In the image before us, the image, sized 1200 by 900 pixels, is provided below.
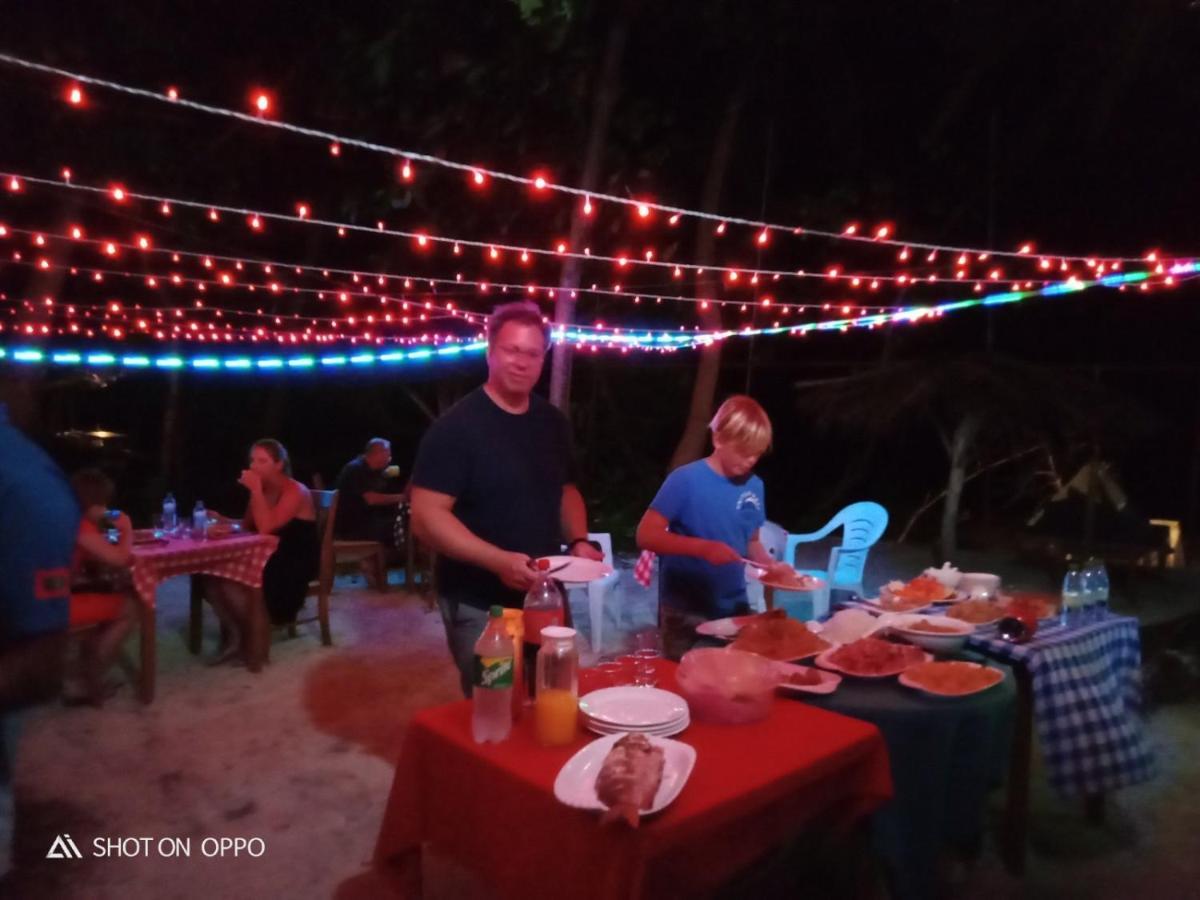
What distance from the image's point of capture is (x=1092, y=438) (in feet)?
21.5

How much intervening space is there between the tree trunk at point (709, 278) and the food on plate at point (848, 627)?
5.53 metres

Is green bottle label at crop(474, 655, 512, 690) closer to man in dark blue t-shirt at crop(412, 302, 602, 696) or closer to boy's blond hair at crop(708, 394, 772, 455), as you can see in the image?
man in dark blue t-shirt at crop(412, 302, 602, 696)

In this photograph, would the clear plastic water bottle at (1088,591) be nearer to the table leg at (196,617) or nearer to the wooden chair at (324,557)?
the wooden chair at (324,557)

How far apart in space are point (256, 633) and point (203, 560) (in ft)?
1.62

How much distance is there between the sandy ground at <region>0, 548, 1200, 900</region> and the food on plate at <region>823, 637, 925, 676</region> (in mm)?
866

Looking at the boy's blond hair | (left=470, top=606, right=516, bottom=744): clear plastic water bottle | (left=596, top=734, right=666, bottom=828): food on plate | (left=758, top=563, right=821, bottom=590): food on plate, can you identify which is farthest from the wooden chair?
(left=596, top=734, right=666, bottom=828): food on plate

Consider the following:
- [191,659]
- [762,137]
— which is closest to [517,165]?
[762,137]

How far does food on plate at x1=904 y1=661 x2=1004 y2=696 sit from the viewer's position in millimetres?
2250

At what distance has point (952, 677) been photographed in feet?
7.52

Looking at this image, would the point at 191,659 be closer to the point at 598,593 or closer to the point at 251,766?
the point at 251,766

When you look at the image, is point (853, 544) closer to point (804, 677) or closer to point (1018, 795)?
point (1018, 795)

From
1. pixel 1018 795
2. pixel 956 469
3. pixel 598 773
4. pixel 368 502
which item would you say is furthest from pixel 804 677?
pixel 956 469

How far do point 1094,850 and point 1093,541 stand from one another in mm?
4268

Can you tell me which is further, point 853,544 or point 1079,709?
point 853,544
